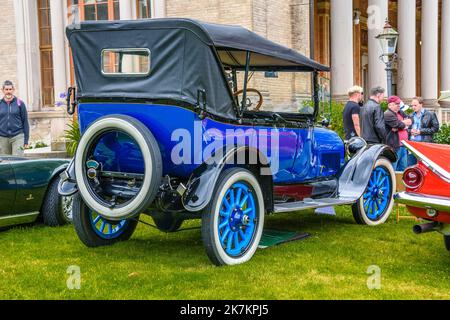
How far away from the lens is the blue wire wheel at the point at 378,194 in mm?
7734

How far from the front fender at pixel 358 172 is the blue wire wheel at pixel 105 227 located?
2.58 metres

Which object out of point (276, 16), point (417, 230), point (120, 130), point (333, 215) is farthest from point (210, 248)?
point (276, 16)

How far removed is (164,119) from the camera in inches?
209

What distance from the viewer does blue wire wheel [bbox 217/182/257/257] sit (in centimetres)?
551

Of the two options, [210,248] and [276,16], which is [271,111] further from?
[276,16]

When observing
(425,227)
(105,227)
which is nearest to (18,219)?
(105,227)

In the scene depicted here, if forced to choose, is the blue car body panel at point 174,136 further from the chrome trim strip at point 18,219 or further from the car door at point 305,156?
the chrome trim strip at point 18,219

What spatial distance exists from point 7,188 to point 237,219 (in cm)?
283

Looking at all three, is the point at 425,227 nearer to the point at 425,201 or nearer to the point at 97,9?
the point at 425,201

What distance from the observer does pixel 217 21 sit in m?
16.6

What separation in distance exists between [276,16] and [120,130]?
12774 millimetres

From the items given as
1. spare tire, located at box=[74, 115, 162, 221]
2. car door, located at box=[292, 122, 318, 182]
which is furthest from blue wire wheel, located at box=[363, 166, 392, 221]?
spare tire, located at box=[74, 115, 162, 221]

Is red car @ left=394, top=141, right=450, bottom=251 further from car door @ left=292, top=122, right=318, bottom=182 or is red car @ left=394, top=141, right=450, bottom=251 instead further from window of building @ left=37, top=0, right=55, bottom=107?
window of building @ left=37, top=0, right=55, bottom=107

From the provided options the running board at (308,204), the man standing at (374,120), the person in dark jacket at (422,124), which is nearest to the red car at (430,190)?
the running board at (308,204)
